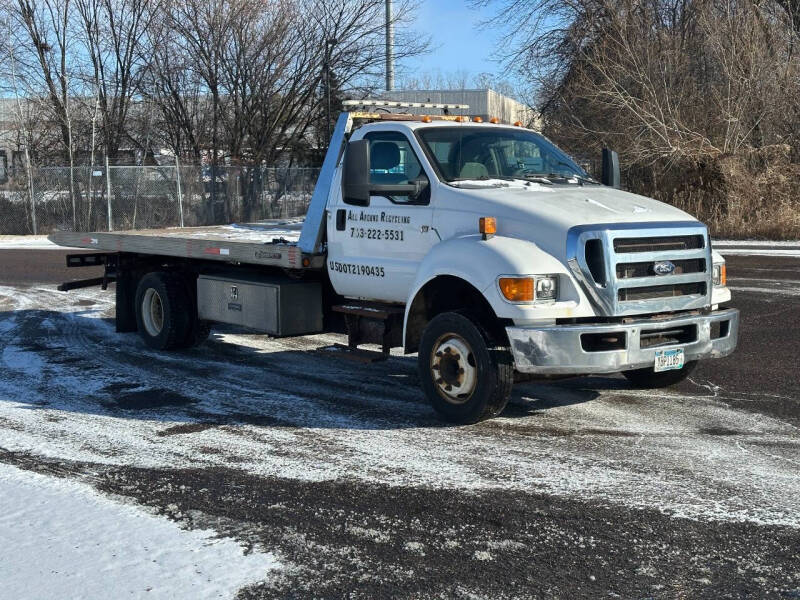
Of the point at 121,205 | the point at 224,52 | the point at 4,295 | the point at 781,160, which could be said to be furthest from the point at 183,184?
the point at 781,160

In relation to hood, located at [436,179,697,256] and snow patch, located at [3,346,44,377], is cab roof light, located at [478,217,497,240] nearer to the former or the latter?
hood, located at [436,179,697,256]

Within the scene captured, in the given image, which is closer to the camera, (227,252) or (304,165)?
(227,252)

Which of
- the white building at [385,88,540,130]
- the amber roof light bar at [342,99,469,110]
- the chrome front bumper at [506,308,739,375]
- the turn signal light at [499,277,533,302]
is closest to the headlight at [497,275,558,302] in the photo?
the turn signal light at [499,277,533,302]

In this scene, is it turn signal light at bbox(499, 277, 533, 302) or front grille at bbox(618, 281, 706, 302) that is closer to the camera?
turn signal light at bbox(499, 277, 533, 302)

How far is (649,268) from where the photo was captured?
22.2 ft

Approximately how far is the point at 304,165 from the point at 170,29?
7.12 m

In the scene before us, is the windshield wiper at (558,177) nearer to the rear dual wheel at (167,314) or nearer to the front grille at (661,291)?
the front grille at (661,291)

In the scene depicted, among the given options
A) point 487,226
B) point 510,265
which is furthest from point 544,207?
point 510,265

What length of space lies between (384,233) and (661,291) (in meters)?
2.32

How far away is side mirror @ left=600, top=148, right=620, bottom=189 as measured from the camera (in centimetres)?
870

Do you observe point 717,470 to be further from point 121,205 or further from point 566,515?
point 121,205

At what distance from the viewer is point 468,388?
6.90 m

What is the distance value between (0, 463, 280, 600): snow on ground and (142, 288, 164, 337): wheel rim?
5161 mm

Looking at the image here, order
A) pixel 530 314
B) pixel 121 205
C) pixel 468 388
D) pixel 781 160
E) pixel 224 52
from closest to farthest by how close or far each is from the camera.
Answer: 1. pixel 530 314
2. pixel 468 388
3. pixel 781 160
4. pixel 121 205
5. pixel 224 52
